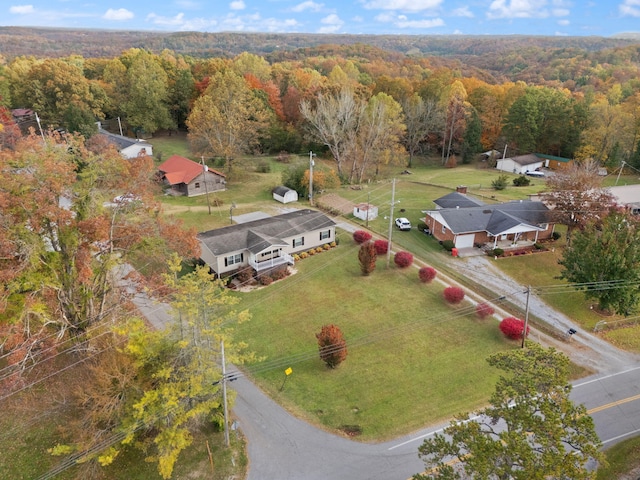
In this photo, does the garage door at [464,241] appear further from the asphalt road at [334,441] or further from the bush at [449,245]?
the asphalt road at [334,441]

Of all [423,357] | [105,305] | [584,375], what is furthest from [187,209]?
[584,375]

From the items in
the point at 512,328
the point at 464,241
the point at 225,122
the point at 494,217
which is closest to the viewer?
the point at 512,328

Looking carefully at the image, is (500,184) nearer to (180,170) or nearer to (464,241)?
(464,241)

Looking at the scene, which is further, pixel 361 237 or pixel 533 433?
pixel 361 237

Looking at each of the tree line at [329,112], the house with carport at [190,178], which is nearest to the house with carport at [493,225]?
the tree line at [329,112]

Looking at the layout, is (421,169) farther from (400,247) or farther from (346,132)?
(400,247)

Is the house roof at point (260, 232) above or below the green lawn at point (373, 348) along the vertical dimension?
above

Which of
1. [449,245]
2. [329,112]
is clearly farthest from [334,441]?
[329,112]
